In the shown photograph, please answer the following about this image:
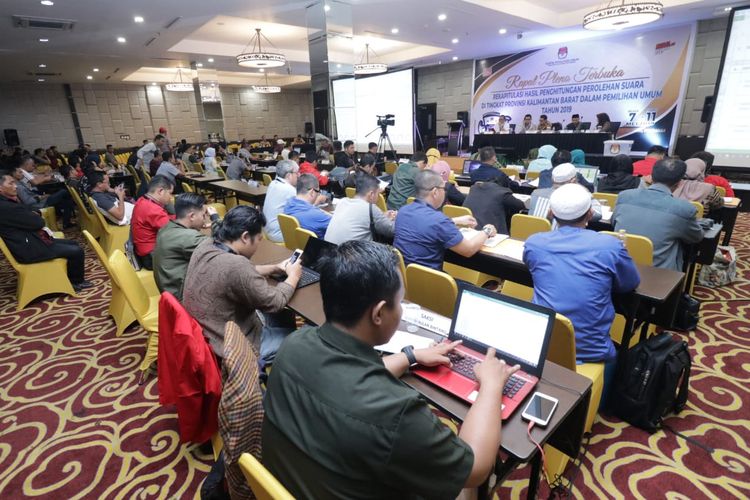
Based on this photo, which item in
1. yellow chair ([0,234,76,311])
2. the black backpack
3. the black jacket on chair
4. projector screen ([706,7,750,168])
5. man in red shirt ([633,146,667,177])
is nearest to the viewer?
the black backpack

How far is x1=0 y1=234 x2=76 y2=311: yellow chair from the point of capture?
12.6 feet

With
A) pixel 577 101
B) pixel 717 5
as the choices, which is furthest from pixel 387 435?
pixel 577 101

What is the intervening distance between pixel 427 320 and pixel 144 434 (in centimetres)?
179

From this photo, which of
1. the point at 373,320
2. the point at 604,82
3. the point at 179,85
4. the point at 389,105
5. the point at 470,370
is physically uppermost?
the point at 179,85

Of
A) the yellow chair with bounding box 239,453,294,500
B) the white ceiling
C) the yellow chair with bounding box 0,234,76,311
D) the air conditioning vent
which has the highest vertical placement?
the white ceiling

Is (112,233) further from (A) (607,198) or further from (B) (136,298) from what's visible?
(A) (607,198)

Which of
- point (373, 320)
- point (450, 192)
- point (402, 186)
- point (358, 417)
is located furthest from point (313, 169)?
point (358, 417)

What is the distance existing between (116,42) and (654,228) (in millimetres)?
9496

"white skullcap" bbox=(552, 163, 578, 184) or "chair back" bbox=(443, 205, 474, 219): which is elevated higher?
"white skullcap" bbox=(552, 163, 578, 184)

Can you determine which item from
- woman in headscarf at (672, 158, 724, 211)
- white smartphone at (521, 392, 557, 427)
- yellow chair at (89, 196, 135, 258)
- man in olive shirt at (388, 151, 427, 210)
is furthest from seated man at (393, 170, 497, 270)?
yellow chair at (89, 196, 135, 258)

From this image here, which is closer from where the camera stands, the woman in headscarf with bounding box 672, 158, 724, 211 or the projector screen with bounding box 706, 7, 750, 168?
the woman in headscarf with bounding box 672, 158, 724, 211

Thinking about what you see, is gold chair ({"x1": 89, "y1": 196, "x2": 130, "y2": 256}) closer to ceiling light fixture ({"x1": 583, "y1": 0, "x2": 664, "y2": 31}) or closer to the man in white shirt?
the man in white shirt

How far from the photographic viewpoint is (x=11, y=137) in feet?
41.6

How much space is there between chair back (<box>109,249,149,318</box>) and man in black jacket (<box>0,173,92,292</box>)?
2.06m
